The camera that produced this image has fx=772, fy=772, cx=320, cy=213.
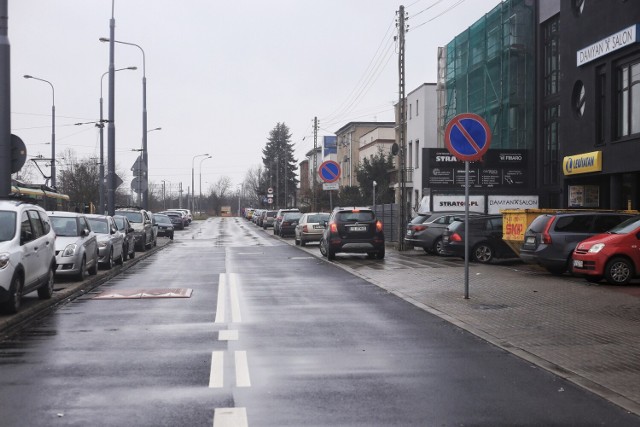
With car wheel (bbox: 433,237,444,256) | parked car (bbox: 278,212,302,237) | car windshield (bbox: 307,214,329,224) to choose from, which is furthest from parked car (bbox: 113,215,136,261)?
parked car (bbox: 278,212,302,237)

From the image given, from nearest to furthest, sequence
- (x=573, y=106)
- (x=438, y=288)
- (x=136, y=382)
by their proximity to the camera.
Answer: (x=136, y=382) → (x=438, y=288) → (x=573, y=106)

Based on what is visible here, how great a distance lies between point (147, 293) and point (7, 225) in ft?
11.3

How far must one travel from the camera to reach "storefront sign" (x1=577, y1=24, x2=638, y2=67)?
2235 centimetres

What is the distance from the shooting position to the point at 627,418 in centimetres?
569

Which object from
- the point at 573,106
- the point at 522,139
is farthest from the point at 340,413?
the point at 522,139

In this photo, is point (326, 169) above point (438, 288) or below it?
above

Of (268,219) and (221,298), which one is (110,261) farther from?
(268,219)

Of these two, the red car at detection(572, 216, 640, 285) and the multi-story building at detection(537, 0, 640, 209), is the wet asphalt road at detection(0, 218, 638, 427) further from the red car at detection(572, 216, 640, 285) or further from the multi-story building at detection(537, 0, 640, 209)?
the multi-story building at detection(537, 0, 640, 209)

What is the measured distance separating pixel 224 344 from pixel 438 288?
7122 mm

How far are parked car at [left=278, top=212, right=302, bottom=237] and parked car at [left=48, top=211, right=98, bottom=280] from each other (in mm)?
26784

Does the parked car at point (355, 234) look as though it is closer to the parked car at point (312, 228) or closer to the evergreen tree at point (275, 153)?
the parked car at point (312, 228)

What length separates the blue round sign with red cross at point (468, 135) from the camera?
13039mm

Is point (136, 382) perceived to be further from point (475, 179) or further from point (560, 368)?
point (475, 179)

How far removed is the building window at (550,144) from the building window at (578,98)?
9083mm
